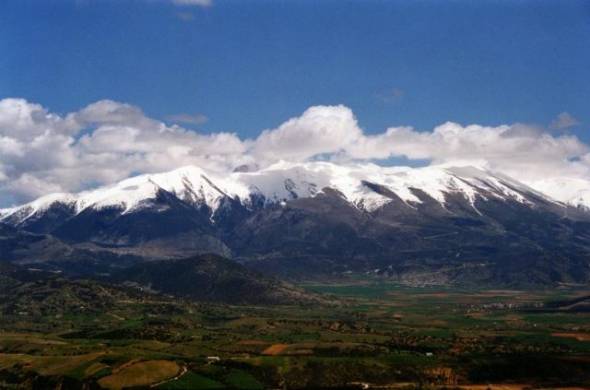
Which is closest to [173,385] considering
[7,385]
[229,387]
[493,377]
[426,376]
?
[229,387]

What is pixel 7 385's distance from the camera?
19175cm

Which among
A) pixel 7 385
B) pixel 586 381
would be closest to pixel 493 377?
pixel 586 381

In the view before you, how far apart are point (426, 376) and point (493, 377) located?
1539 cm

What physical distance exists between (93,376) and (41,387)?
465 inches

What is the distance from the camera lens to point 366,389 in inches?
7269

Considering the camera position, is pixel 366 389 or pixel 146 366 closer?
pixel 366 389

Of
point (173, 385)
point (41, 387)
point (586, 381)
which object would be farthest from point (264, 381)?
point (586, 381)

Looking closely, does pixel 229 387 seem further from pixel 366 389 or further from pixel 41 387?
pixel 41 387

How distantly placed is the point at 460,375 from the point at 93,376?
83.5 metres

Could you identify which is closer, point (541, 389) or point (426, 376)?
point (541, 389)

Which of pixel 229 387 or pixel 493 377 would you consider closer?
pixel 229 387

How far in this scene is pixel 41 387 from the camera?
191125 millimetres

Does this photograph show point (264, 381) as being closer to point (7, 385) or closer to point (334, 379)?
point (334, 379)

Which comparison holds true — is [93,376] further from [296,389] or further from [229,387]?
[296,389]
